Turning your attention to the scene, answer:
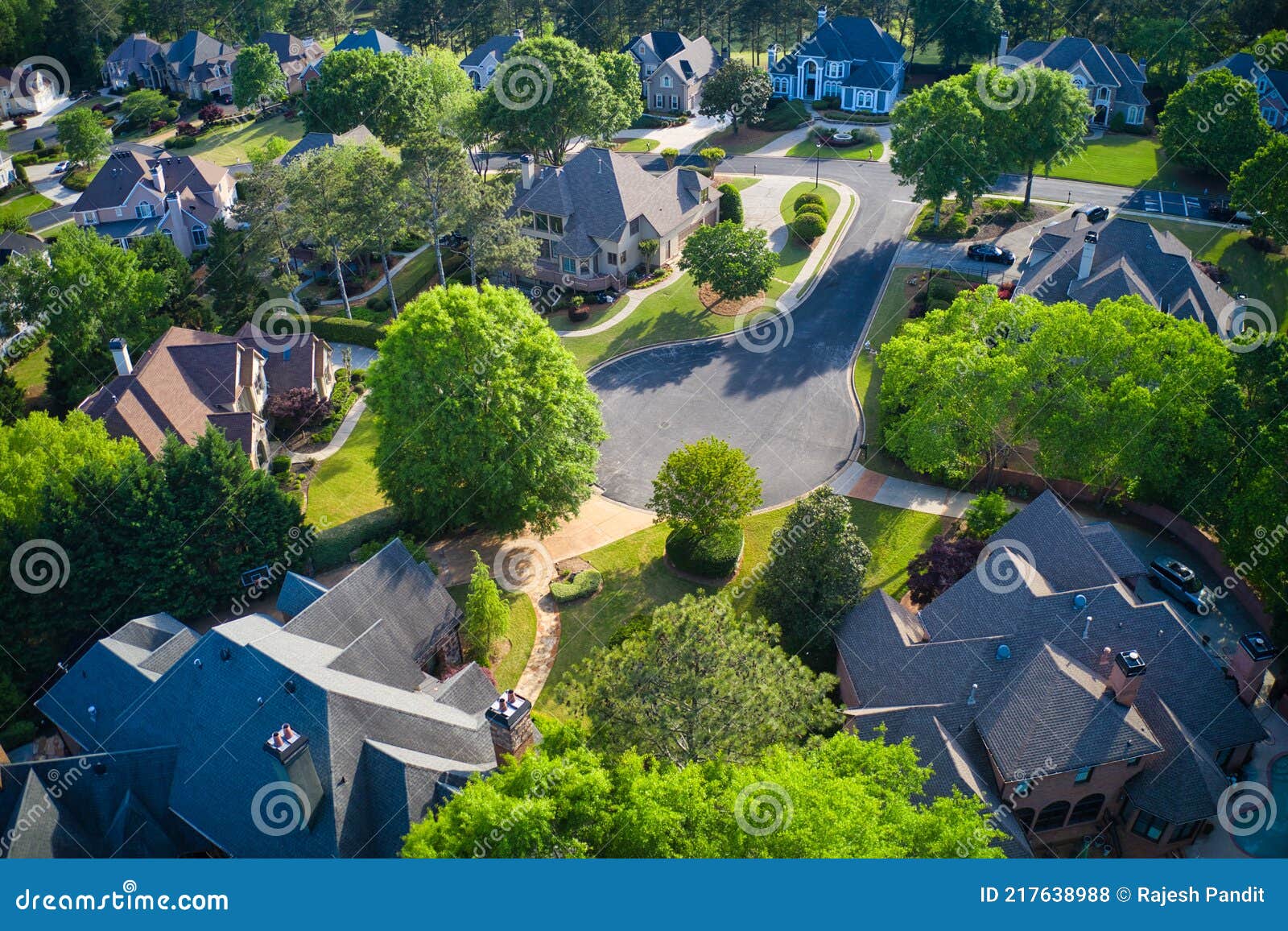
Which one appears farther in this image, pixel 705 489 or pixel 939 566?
pixel 705 489

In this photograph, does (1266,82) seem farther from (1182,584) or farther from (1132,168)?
(1182,584)

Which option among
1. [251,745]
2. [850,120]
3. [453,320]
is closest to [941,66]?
[850,120]

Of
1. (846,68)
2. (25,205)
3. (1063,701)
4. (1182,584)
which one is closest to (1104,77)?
(846,68)

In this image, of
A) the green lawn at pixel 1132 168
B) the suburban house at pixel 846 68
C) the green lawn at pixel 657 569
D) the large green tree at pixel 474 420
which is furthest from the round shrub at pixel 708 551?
the suburban house at pixel 846 68

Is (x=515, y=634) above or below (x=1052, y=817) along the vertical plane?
below

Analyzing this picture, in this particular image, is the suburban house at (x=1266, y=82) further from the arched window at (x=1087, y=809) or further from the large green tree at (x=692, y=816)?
the large green tree at (x=692, y=816)

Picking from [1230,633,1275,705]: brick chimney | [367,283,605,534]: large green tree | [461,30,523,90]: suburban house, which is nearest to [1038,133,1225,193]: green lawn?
[367,283,605,534]: large green tree
